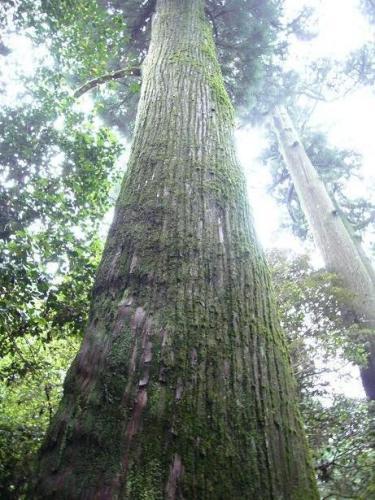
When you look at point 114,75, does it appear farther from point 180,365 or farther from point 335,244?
point 335,244

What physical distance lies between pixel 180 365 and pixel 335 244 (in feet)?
29.0

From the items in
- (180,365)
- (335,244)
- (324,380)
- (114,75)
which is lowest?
(180,365)

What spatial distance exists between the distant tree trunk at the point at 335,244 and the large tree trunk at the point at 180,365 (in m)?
6.18

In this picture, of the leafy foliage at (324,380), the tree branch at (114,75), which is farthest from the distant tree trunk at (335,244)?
the tree branch at (114,75)

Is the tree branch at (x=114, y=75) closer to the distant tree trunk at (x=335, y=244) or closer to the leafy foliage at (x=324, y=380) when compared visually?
the leafy foliage at (x=324, y=380)

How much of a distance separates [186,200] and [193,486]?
3.90 feet

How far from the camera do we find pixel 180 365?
1.24 meters

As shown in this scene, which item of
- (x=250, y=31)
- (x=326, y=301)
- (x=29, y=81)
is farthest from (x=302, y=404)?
(x=29, y=81)

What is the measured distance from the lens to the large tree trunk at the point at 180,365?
1.05 metres

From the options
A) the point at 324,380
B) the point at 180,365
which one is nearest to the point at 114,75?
the point at 180,365

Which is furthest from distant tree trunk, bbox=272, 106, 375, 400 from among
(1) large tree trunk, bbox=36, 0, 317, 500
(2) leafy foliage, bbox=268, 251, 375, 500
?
(1) large tree trunk, bbox=36, 0, 317, 500

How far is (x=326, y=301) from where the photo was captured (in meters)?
7.12

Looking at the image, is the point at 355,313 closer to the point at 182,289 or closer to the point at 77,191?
the point at 77,191

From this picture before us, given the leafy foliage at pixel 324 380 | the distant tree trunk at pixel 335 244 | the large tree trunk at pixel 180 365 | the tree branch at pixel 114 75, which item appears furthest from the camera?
the distant tree trunk at pixel 335 244
